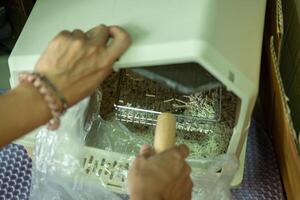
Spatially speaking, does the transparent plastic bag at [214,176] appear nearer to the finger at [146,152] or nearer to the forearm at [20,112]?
the finger at [146,152]

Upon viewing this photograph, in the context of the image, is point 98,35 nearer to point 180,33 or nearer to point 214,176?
point 180,33

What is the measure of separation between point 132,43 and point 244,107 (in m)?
0.20

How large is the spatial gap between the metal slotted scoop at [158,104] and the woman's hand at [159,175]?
255 millimetres

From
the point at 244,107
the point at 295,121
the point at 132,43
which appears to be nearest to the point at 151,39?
the point at 132,43

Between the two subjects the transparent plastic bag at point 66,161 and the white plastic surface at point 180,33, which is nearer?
the white plastic surface at point 180,33

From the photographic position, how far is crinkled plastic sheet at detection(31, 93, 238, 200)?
0.85m

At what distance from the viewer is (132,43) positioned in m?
0.71

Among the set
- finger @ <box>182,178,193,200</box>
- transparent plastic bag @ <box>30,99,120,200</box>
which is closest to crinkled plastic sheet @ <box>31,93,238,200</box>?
transparent plastic bag @ <box>30,99,120,200</box>

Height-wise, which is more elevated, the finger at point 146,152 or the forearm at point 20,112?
the forearm at point 20,112

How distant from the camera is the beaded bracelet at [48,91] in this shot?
0.66 metres

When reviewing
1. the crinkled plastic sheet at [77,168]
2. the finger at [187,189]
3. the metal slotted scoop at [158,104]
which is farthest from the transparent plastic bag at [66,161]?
the finger at [187,189]

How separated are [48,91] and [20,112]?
0.05 meters

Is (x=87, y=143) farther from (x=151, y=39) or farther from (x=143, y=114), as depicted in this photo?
(x=151, y=39)

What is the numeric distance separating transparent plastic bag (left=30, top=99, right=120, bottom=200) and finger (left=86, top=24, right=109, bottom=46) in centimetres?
18
